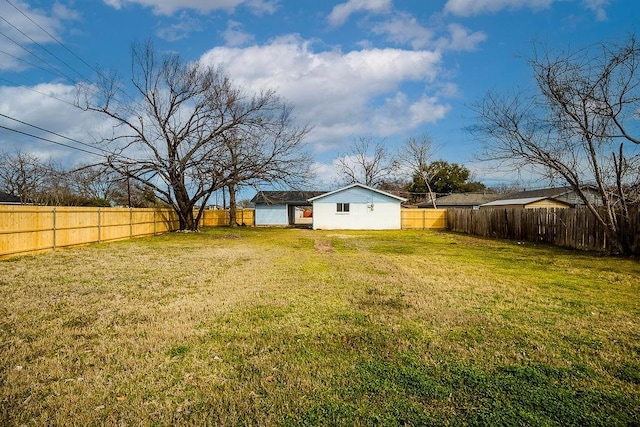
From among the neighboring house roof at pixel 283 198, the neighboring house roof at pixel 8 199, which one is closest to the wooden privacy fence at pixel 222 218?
the neighboring house roof at pixel 283 198

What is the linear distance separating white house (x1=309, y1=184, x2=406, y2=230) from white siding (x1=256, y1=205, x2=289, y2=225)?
26.5 ft

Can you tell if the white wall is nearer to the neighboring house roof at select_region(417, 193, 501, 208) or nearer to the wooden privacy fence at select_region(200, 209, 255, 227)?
the wooden privacy fence at select_region(200, 209, 255, 227)

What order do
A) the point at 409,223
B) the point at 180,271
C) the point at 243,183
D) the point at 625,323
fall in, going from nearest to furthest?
the point at 625,323 → the point at 180,271 → the point at 243,183 → the point at 409,223

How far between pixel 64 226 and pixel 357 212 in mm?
19329

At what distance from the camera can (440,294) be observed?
6.24 m

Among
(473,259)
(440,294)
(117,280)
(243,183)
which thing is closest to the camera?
(440,294)

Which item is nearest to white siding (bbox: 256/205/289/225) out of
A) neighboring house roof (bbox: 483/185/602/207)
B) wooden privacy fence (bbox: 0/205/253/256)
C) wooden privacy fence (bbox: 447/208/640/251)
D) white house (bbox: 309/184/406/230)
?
white house (bbox: 309/184/406/230)

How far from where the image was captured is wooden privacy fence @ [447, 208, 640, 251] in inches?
512

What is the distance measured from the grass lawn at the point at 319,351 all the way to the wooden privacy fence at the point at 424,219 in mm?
21201

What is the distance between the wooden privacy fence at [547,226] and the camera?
13000mm

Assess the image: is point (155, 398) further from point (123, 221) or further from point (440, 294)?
point (123, 221)

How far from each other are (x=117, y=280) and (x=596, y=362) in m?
8.09

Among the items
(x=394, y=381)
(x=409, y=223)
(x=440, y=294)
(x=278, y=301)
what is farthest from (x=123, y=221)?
(x=409, y=223)

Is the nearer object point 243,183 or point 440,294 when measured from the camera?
point 440,294
